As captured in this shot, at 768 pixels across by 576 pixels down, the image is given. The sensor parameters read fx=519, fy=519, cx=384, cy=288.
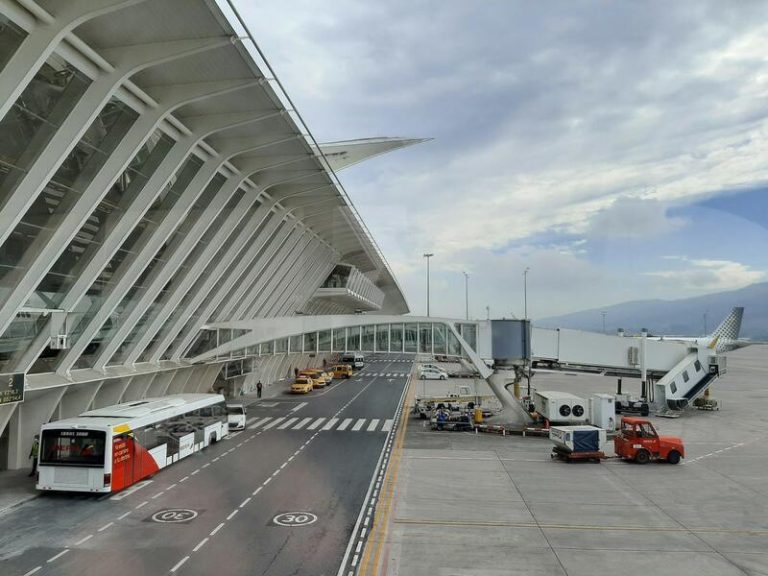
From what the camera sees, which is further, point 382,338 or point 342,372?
point 342,372

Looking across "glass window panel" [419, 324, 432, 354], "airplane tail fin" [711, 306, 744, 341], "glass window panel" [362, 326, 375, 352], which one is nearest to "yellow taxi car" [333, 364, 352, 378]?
"glass window panel" [362, 326, 375, 352]

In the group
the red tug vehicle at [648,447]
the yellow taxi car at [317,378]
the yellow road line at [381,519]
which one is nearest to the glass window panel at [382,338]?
the yellow road line at [381,519]

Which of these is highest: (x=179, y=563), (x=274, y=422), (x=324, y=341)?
(x=324, y=341)

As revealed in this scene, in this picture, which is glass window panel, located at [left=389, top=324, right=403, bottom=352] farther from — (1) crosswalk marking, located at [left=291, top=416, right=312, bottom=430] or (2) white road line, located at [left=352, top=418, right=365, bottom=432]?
(1) crosswalk marking, located at [left=291, top=416, right=312, bottom=430]

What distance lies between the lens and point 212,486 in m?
18.4

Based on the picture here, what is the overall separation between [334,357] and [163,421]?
6433 centimetres

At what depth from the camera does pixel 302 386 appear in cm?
4794

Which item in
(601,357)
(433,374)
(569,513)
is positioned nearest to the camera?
(569,513)

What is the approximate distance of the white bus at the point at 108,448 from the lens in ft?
56.0

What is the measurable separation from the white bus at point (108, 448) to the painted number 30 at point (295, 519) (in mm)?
6308

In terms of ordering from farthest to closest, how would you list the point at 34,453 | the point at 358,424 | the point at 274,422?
the point at 274,422 < the point at 358,424 < the point at 34,453

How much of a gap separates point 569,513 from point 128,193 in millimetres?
18348

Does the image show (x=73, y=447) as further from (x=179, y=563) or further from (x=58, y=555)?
(x=179, y=563)

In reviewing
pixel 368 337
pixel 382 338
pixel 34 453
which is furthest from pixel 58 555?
pixel 382 338
